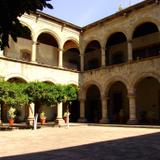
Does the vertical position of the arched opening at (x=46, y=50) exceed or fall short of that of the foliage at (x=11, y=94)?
it exceeds it

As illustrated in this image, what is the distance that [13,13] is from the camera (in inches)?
118

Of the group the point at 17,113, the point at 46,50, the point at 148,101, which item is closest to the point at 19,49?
the point at 46,50

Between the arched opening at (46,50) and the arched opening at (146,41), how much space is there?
7306 mm

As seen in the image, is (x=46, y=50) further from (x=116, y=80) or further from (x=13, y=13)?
(x=13, y=13)

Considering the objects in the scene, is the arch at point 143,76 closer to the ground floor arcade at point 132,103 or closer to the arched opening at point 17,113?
the ground floor arcade at point 132,103

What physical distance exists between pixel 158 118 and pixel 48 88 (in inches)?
372

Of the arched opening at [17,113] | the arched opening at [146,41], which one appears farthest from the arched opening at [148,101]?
the arched opening at [17,113]

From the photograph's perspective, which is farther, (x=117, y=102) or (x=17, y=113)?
(x=117, y=102)

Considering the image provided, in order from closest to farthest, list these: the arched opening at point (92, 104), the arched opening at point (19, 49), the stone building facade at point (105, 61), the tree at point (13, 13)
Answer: the tree at point (13, 13), the stone building facade at point (105, 61), the arched opening at point (19, 49), the arched opening at point (92, 104)

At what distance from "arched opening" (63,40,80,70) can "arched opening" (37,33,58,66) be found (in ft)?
3.36

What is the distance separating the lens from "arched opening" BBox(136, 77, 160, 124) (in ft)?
70.6

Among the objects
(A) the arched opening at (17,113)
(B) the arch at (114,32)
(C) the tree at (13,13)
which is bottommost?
(A) the arched opening at (17,113)

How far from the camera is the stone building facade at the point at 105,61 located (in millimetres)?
19578

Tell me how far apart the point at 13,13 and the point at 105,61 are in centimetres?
1982
